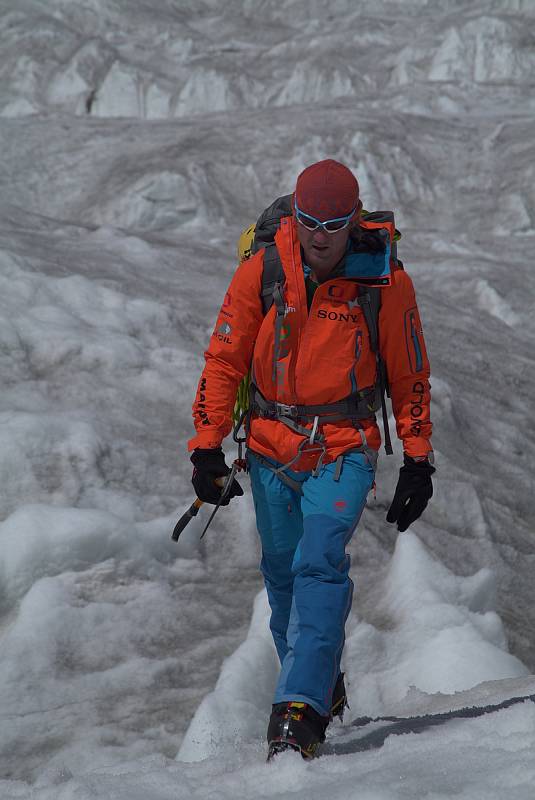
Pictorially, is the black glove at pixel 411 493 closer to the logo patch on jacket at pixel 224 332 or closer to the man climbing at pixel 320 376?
the man climbing at pixel 320 376

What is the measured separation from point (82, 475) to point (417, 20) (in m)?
36.9

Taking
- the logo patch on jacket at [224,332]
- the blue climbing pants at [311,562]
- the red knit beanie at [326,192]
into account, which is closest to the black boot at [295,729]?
the blue climbing pants at [311,562]

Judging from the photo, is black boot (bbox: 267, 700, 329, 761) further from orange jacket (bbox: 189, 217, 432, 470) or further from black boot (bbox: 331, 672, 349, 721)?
orange jacket (bbox: 189, 217, 432, 470)

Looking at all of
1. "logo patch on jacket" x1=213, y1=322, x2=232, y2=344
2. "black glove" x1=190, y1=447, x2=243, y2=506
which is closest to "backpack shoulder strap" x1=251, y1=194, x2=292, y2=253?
"logo patch on jacket" x1=213, y1=322, x2=232, y2=344

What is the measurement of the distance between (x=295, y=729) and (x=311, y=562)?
63cm

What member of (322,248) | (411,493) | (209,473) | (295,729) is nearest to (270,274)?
(322,248)

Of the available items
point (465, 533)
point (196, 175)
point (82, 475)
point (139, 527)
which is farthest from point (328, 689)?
point (196, 175)

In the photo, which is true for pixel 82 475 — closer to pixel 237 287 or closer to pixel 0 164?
pixel 237 287

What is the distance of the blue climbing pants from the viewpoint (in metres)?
2.85

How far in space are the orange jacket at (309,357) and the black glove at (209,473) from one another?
1.8 inches

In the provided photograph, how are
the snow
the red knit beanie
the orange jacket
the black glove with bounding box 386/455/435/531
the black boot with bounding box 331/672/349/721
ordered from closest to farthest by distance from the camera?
the snow
the red knit beanie
the orange jacket
the black glove with bounding box 386/455/435/531
the black boot with bounding box 331/672/349/721

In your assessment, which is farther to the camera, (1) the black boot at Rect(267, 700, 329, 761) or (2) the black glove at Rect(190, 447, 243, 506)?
(2) the black glove at Rect(190, 447, 243, 506)

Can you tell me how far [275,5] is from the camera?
43250 millimetres

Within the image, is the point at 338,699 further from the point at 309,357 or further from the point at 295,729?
the point at 309,357
